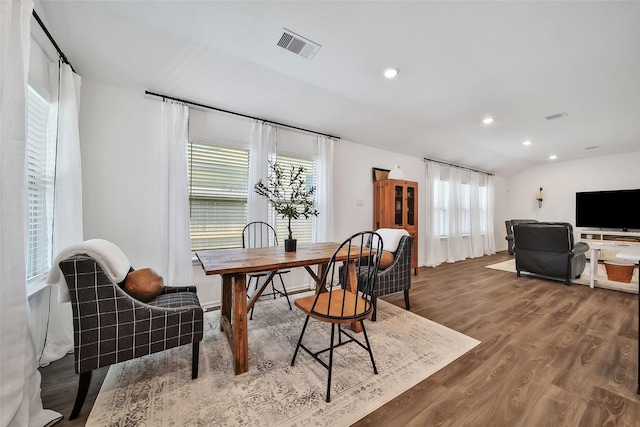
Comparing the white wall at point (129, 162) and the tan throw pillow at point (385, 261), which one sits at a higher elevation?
the white wall at point (129, 162)

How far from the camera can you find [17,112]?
3.95 feet

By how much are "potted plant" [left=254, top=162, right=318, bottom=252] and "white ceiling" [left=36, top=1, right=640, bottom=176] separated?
0.79 m

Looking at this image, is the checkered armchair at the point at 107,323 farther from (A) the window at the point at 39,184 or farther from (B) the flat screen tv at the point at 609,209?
(B) the flat screen tv at the point at 609,209

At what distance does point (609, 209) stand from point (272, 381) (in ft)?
27.3

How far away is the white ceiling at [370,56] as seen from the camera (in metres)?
1.79

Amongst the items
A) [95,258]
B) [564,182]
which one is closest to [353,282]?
[95,258]

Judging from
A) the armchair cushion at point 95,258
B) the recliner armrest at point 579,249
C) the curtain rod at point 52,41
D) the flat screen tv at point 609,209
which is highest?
the curtain rod at point 52,41

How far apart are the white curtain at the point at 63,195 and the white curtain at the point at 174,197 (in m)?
0.68

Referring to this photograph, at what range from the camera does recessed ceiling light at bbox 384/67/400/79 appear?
2494 mm

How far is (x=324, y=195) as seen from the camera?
3.72 metres

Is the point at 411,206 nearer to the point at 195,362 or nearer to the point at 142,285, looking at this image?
the point at 195,362

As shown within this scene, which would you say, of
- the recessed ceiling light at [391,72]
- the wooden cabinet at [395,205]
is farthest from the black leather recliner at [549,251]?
the recessed ceiling light at [391,72]

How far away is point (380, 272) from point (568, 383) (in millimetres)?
1512

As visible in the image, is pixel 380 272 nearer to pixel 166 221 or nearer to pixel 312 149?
pixel 312 149
